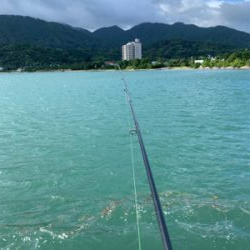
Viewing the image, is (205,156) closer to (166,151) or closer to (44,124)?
(166,151)

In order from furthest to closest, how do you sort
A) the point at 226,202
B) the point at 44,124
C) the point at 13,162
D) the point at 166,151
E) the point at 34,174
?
the point at 44,124 → the point at 166,151 → the point at 13,162 → the point at 34,174 → the point at 226,202

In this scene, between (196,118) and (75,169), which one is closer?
(75,169)

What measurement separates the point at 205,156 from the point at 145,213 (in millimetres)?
5754

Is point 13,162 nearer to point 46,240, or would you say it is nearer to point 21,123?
point 46,240

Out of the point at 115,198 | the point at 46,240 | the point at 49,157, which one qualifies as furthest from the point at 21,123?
the point at 46,240

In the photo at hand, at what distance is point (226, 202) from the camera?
30.9 feet

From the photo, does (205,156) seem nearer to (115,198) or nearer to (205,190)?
(205,190)

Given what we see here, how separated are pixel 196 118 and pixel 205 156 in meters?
9.98

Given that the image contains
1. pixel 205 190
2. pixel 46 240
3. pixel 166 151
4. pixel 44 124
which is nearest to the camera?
pixel 46 240

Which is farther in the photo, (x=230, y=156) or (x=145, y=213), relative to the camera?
(x=230, y=156)

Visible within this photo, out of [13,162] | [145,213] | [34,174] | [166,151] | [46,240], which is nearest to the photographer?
[46,240]

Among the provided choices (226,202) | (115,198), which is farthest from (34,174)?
(226,202)

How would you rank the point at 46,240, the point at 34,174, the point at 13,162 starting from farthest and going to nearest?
the point at 13,162, the point at 34,174, the point at 46,240

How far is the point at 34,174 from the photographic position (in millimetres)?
12172
